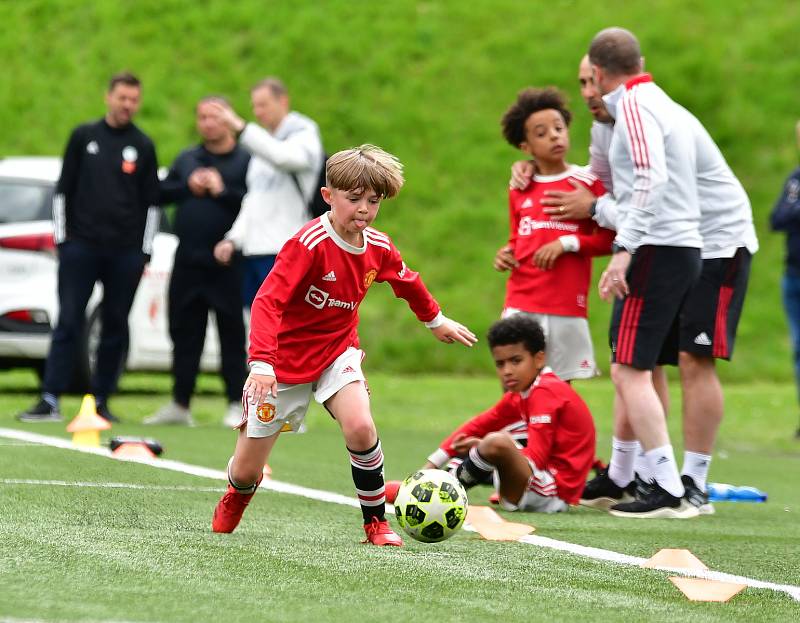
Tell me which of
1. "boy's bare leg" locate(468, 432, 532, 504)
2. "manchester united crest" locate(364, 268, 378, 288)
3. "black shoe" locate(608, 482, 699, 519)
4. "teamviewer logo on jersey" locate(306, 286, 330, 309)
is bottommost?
"black shoe" locate(608, 482, 699, 519)

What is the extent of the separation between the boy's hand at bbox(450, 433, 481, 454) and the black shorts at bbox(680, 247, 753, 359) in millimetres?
1084

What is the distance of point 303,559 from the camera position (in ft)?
15.0

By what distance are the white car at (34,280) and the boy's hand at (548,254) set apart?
16.4 feet

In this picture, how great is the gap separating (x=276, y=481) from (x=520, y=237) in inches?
68.8

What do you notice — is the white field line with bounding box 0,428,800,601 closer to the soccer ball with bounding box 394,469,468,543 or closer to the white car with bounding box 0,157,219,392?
the soccer ball with bounding box 394,469,468,543

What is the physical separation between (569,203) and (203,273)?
3.84m

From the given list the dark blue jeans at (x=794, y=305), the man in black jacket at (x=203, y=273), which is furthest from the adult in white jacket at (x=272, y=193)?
the dark blue jeans at (x=794, y=305)

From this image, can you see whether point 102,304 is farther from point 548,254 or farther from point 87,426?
point 548,254

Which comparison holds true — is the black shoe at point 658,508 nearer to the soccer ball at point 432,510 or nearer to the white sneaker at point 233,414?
the soccer ball at point 432,510

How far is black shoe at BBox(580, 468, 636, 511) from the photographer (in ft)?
23.4

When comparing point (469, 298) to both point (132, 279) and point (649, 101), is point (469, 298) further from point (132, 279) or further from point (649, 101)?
point (649, 101)

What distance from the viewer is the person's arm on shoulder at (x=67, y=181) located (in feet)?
33.1

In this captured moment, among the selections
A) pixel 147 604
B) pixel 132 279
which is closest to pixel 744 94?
pixel 132 279

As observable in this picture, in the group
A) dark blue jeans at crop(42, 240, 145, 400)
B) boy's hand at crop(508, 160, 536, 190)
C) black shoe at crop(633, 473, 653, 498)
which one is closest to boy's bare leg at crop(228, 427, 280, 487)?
black shoe at crop(633, 473, 653, 498)
